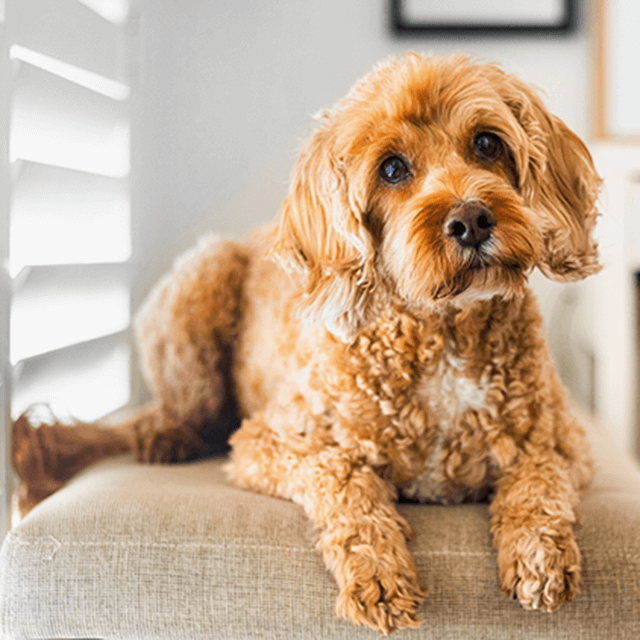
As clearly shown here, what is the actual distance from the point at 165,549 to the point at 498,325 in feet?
1.91

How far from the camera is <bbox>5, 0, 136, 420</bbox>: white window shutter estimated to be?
138 cm

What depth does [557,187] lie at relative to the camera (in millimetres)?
1028

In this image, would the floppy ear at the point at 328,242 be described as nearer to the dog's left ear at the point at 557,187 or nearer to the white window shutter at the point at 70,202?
the dog's left ear at the point at 557,187

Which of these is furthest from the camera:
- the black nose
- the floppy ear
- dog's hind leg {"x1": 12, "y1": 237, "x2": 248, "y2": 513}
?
dog's hind leg {"x1": 12, "y1": 237, "x2": 248, "y2": 513}

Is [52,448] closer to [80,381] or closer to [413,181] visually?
[80,381]

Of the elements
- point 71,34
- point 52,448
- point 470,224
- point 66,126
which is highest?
point 71,34

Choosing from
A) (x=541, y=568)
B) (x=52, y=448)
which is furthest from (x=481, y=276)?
(x=52, y=448)

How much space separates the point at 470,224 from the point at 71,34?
1.24 meters

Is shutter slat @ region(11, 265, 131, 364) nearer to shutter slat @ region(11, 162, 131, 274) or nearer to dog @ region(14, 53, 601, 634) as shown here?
shutter slat @ region(11, 162, 131, 274)

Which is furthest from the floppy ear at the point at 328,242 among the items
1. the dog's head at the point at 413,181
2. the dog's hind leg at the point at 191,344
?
the dog's hind leg at the point at 191,344

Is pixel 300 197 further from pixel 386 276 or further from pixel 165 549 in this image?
pixel 165 549

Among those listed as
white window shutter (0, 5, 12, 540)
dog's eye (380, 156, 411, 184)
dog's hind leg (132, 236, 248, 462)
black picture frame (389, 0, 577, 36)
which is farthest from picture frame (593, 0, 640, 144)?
white window shutter (0, 5, 12, 540)

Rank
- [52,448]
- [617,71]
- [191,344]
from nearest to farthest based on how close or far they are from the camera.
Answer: [52,448], [191,344], [617,71]

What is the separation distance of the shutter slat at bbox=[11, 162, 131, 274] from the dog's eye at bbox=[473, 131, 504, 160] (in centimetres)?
88
